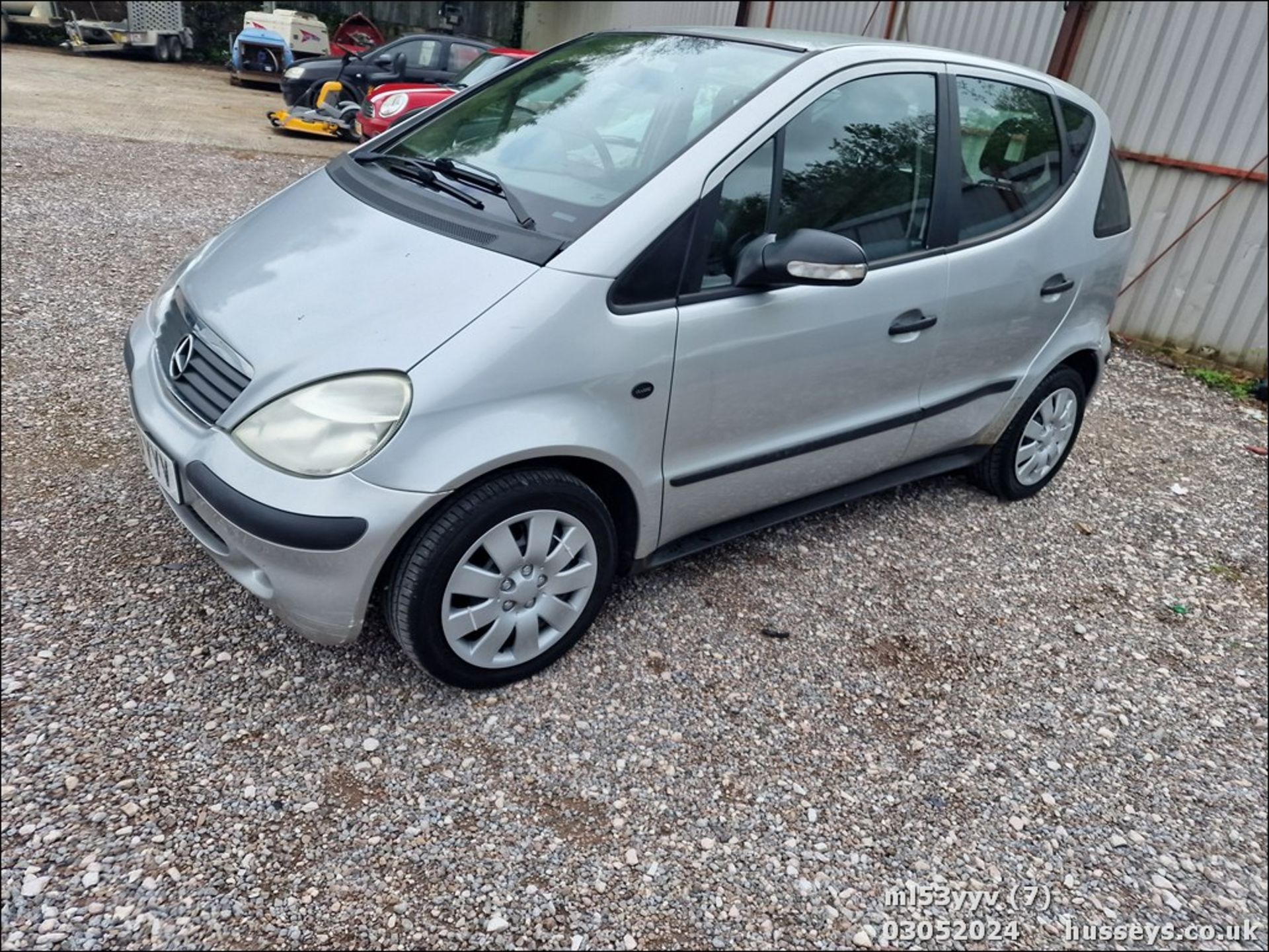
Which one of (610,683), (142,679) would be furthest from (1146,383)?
(142,679)

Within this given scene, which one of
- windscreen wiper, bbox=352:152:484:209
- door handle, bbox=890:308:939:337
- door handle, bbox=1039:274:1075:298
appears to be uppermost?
windscreen wiper, bbox=352:152:484:209

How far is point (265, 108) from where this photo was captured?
7.48 meters

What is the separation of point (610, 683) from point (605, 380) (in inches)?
37.1

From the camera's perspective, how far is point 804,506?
333 cm

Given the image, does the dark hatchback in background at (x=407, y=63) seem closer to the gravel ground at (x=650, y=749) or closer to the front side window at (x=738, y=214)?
the gravel ground at (x=650, y=749)

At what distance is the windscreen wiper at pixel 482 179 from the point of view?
2.63m

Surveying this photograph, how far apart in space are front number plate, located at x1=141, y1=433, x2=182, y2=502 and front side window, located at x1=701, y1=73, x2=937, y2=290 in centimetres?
153

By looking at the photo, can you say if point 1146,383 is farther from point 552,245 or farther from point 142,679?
point 142,679

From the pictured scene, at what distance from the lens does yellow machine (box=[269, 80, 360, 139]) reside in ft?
28.6

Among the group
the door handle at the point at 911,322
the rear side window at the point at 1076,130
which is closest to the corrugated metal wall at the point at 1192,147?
the rear side window at the point at 1076,130

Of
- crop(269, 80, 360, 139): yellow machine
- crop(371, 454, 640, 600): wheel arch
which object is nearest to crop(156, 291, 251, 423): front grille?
crop(371, 454, 640, 600): wheel arch

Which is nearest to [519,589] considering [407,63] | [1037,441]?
[1037,441]

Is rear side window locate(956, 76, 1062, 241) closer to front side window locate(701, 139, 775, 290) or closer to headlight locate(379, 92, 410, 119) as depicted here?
front side window locate(701, 139, 775, 290)

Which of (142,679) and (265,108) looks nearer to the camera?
(142,679)
